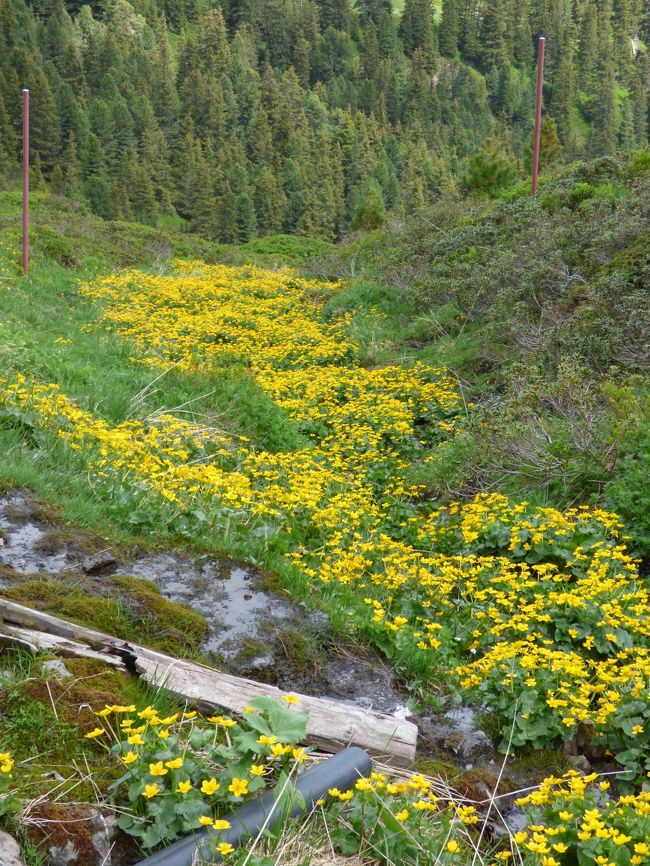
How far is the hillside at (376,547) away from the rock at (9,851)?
3 cm

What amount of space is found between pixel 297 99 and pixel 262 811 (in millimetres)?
83513

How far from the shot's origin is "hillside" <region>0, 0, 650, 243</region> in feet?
193

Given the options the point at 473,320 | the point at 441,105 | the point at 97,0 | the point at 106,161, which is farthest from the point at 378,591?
the point at 97,0

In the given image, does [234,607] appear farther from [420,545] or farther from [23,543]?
[420,545]

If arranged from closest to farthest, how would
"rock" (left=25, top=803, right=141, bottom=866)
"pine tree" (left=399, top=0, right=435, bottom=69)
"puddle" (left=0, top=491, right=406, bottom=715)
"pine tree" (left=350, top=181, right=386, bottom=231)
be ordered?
"rock" (left=25, top=803, right=141, bottom=866)
"puddle" (left=0, top=491, right=406, bottom=715)
"pine tree" (left=350, top=181, right=386, bottom=231)
"pine tree" (left=399, top=0, right=435, bottom=69)

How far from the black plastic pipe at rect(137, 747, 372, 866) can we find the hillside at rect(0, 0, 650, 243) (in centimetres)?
3461

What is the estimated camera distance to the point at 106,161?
60656 mm

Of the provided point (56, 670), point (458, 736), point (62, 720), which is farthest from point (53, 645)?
point (458, 736)

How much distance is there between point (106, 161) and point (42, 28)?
80.9 ft

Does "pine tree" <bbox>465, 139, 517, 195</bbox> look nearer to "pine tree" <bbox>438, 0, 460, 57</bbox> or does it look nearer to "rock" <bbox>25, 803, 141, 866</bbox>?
"rock" <bbox>25, 803, 141, 866</bbox>

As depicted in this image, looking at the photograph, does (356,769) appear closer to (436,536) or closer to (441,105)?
(436,536)

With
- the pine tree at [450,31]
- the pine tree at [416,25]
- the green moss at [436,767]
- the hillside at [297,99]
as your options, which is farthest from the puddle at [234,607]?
the pine tree at [450,31]

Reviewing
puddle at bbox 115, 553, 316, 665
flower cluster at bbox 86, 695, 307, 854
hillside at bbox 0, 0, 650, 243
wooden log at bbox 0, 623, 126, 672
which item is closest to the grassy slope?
puddle at bbox 115, 553, 316, 665

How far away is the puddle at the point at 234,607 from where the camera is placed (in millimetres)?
3928
